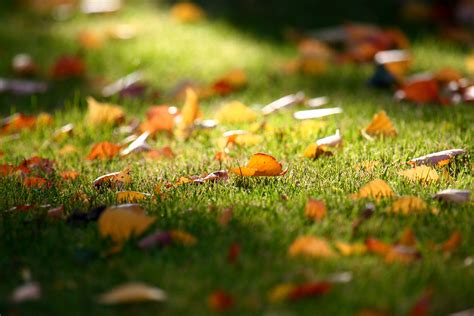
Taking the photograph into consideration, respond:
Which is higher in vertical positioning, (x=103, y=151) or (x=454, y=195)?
(x=454, y=195)

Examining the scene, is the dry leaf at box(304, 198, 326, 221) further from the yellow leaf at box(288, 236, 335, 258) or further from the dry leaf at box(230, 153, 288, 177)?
the dry leaf at box(230, 153, 288, 177)

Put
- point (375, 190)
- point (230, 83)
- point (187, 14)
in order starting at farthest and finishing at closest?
point (187, 14), point (230, 83), point (375, 190)

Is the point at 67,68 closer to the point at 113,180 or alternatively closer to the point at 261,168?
the point at 113,180

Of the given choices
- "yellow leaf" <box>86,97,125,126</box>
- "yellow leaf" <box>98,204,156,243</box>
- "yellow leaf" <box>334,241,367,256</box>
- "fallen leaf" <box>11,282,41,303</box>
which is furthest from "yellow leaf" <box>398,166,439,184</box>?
"yellow leaf" <box>86,97,125,126</box>

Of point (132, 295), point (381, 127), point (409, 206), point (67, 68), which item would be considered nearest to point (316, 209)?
point (409, 206)

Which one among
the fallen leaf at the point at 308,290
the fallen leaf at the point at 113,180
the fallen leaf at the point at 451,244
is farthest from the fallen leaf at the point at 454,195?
the fallen leaf at the point at 113,180

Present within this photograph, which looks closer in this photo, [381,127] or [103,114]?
[381,127]
